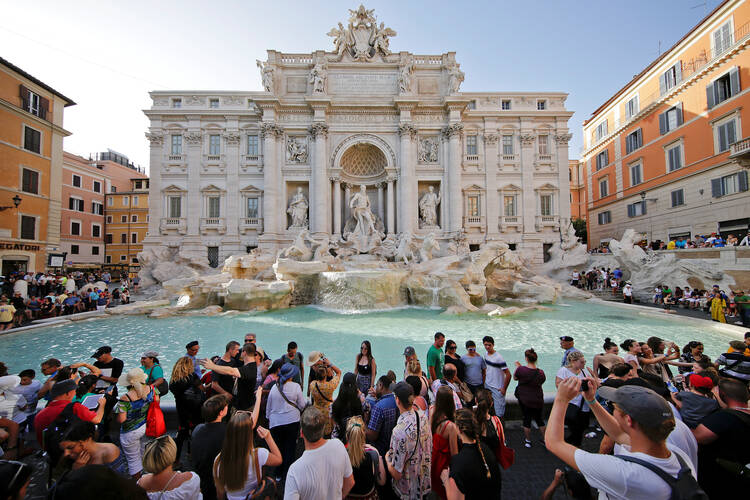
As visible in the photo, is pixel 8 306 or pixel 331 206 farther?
pixel 331 206

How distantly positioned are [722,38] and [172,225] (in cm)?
3277

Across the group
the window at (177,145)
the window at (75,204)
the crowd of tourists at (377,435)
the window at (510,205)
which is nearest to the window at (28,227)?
the window at (177,145)

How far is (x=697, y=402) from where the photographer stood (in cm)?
255

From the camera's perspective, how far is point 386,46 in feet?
71.9

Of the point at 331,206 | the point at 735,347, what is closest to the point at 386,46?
the point at 331,206

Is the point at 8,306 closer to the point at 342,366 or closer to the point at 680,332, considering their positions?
the point at 342,366

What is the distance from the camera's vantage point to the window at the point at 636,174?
22.0m

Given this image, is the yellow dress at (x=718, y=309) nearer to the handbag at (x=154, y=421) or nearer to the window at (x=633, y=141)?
the handbag at (x=154, y=421)

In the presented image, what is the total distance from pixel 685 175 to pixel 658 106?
533cm

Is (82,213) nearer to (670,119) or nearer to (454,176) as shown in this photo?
(454,176)

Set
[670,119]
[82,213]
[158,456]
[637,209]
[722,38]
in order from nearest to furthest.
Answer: [158,456]
[722,38]
[670,119]
[637,209]
[82,213]

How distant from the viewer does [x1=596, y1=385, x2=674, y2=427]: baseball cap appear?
4.58 ft

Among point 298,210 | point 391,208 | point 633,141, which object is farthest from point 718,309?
point 298,210

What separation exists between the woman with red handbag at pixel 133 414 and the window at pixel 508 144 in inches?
968
